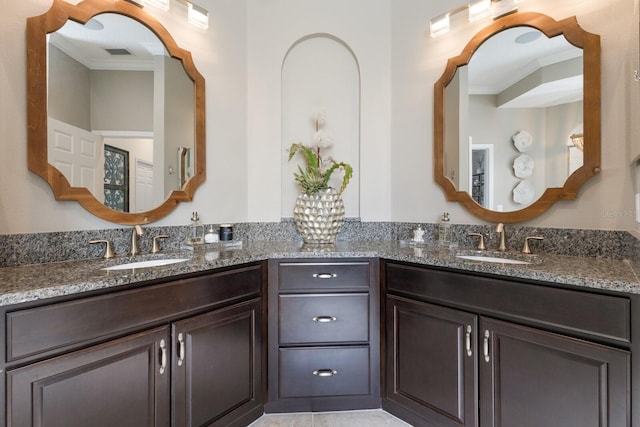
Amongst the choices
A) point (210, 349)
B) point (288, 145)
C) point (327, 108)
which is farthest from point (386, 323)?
point (327, 108)

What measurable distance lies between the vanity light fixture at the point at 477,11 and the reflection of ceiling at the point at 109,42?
1655 millimetres

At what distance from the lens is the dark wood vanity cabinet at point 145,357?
1.00 meters

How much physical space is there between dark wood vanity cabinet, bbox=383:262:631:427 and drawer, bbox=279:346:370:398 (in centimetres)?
15

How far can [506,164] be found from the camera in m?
1.87

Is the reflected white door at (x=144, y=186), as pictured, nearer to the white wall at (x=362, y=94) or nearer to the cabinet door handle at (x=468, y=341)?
the white wall at (x=362, y=94)

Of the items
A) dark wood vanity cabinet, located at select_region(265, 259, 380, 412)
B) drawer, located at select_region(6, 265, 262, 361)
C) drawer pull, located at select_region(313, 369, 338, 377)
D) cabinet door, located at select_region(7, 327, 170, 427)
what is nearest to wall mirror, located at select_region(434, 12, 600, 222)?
dark wood vanity cabinet, located at select_region(265, 259, 380, 412)

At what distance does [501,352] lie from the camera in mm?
1349

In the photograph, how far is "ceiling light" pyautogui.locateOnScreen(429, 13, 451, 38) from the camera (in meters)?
2.09

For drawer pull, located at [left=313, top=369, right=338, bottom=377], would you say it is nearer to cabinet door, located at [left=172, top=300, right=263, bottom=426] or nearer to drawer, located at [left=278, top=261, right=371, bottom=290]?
cabinet door, located at [left=172, top=300, right=263, bottom=426]

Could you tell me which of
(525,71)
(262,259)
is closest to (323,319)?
(262,259)

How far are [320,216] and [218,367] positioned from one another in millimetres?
991

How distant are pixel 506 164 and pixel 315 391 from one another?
5.32ft

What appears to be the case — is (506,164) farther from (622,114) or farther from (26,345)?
(26,345)

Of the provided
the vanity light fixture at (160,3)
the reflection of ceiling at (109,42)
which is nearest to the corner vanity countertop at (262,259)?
the reflection of ceiling at (109,42)
